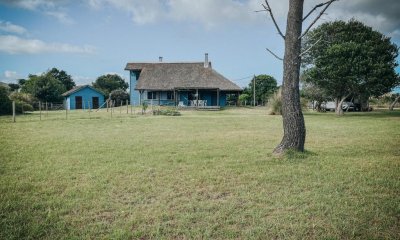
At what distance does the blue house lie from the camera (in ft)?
158

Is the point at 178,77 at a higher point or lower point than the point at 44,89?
higher

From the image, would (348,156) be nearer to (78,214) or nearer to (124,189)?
(124,189)

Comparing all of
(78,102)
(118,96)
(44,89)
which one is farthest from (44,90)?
(118,96)

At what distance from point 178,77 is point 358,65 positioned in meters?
24.1

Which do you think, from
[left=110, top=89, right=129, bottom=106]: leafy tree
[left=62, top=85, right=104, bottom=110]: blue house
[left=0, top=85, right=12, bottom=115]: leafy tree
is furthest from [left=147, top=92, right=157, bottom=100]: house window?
[left=0, top=85, right=12, bottom=115]: leafy tree

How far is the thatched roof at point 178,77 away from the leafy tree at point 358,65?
48.4 ft

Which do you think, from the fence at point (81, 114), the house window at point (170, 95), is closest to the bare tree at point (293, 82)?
the fence at point (81, 114)

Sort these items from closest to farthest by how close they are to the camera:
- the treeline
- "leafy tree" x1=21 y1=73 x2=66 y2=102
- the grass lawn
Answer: the grass lawn, the treeline, "leafy tree" x1=21 y1=73 x2=66 y2=102

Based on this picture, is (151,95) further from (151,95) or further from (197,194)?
(197,194)

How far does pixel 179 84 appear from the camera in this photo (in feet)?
136

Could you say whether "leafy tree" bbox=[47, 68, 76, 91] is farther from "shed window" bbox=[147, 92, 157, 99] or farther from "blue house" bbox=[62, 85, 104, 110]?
"shed window" bbox=[147, 92, 157, 99]

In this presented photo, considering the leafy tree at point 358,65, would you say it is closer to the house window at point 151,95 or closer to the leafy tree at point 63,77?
the house window at point 151,95

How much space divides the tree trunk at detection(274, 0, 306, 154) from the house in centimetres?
3182

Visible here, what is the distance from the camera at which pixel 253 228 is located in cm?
356
